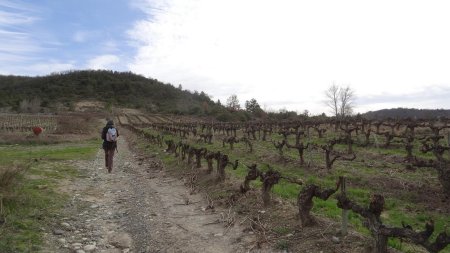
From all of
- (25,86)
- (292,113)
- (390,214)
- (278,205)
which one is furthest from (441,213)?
(25,86)

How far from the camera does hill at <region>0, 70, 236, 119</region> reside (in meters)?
115

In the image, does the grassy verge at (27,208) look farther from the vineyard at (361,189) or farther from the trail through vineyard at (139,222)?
the vineyard at (361,189)

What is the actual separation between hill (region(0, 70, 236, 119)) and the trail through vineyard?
3814 inches

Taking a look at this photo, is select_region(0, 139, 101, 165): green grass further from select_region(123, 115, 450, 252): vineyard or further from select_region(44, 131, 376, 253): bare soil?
select_region(44, 131, 376, 253): bare soil

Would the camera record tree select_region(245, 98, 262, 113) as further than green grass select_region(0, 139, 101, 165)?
Yes

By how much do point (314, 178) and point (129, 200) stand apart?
20.8 feet

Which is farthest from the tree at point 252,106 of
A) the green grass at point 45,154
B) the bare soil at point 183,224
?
the bare soil at point 183,224

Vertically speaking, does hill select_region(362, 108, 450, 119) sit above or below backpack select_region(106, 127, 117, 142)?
above

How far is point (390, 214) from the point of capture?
9742mm

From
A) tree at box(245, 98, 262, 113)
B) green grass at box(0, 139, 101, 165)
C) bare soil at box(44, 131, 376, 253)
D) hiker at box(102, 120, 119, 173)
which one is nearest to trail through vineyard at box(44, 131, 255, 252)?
bare soil at box(44, 131, 376, 253)

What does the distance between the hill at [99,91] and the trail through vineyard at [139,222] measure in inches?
3814

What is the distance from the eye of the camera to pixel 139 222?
8609 millimetres

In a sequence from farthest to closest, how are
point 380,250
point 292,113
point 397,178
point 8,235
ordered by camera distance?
point 292,113, point 397,178, point 8,235, point 380,250

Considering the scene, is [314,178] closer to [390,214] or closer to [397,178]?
[397,178]
